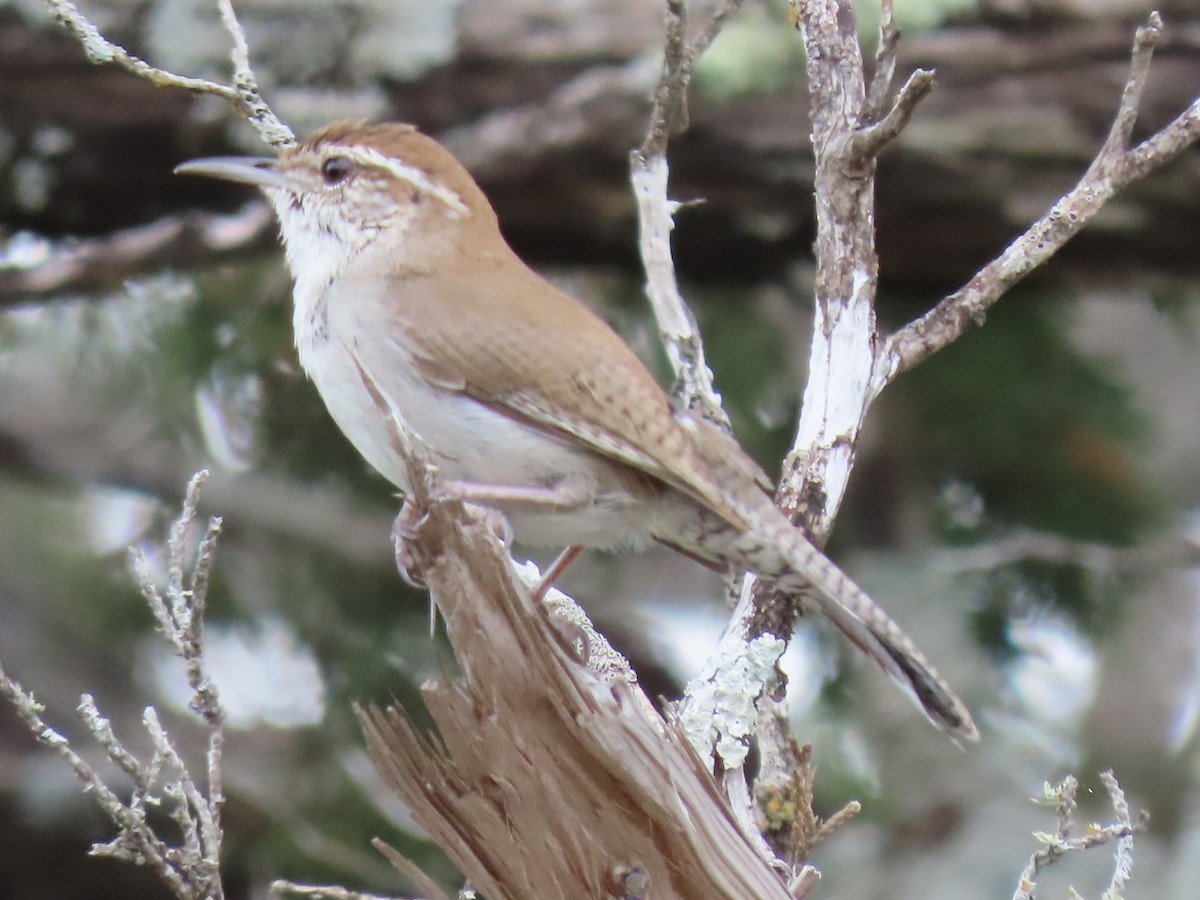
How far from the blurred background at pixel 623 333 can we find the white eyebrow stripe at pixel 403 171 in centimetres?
104

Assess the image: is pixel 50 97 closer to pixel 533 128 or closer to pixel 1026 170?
pixel 533 128

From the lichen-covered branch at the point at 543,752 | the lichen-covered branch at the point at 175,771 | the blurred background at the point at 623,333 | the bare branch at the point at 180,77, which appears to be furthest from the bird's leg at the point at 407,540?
the blurred background at the point at 623,333

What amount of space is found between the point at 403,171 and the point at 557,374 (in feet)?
2.42

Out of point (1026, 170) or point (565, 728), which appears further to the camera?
point (1026, 170)

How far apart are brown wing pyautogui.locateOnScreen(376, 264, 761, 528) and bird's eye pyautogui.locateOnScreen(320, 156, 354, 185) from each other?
1.35 ft

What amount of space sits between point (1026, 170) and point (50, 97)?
9.30 ft

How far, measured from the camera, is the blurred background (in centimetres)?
477

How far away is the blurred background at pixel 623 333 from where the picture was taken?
477 centimetres

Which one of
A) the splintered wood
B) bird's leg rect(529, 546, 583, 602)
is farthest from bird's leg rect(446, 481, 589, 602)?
the splintered wood

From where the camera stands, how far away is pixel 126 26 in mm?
4809

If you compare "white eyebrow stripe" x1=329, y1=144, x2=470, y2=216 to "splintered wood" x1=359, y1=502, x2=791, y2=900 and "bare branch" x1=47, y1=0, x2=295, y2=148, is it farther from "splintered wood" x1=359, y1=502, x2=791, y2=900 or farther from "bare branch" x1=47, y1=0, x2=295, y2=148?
"splintered wood" x1=359, y1=502, x2=791, y2=900

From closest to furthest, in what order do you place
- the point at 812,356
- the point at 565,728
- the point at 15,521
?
the point at 565,728
the point at 812,356
the point at 15,521

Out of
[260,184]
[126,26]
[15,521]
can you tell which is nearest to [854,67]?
[260,184]

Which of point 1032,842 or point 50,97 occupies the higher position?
point 50,97
